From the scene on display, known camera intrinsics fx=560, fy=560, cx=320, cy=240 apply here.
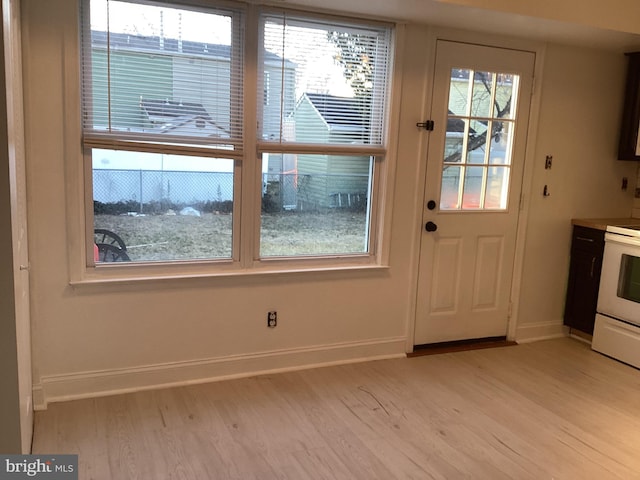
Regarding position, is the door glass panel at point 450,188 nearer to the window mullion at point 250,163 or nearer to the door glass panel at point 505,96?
the door glass panel at point 505,96

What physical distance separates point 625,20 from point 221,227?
2786 millimetres

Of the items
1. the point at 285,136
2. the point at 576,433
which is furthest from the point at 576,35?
the point at 576,433

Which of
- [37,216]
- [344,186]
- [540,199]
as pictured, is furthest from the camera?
[540,199]

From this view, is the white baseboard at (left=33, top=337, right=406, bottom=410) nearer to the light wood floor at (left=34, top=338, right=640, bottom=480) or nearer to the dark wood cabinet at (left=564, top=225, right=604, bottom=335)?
the light wood floor at (left=34, top=338, right=640, bottom=480)

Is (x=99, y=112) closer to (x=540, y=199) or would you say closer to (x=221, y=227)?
(x=221, y=227)

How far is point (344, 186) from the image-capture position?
357cm

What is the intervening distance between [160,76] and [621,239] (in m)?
3.18

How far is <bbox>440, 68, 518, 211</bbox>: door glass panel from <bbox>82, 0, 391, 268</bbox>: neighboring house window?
547mm

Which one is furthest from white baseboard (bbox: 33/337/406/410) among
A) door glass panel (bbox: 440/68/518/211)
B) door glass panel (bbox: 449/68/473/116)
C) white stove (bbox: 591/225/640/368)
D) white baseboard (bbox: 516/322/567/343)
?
door glass panel (bbox: 449/68/473/116)

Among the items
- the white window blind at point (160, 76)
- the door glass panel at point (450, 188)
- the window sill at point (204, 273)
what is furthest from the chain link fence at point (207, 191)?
the door glass panel at point (450, 188)

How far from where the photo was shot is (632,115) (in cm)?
420

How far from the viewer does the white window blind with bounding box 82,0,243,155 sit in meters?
2.85

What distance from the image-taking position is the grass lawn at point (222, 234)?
3.11 metres

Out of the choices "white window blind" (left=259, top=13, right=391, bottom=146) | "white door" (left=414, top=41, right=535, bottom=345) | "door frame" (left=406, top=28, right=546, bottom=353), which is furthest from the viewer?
"white door" (left=414, top=41, right=535, bottom=345)
